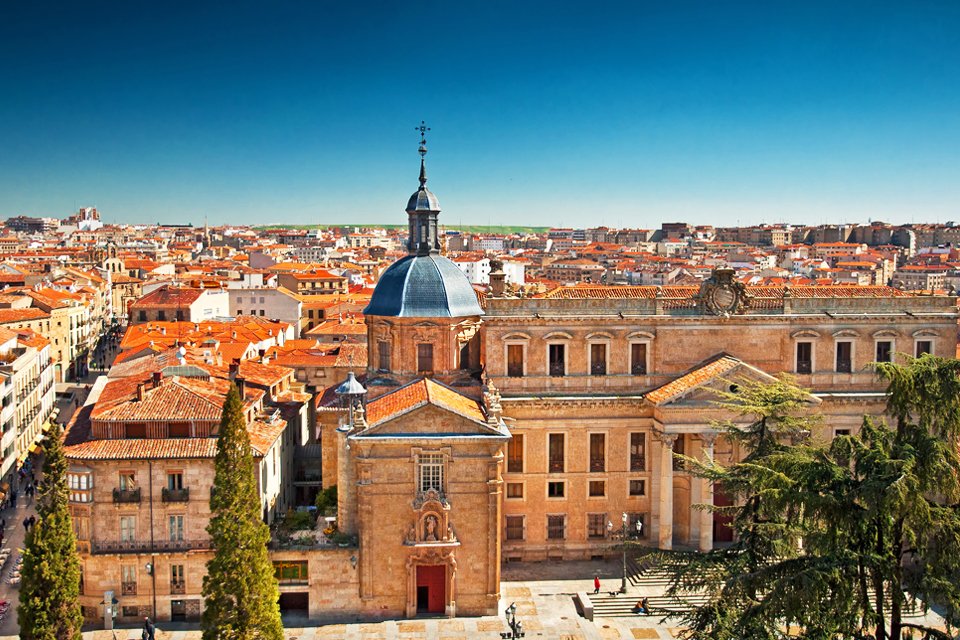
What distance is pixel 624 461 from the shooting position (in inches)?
1887

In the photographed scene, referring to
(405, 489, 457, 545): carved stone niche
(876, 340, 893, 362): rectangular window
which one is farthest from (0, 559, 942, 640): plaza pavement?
(876, 340, 893, 362): rectangular window

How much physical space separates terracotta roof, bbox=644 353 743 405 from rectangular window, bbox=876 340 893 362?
853cm

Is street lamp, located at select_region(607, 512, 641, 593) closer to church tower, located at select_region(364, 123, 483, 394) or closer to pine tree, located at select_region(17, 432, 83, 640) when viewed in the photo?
church tower, located at select_region(364, 123, 483, 394)

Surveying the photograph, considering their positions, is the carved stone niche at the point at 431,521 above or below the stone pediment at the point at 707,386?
below

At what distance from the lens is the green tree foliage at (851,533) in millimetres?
24953

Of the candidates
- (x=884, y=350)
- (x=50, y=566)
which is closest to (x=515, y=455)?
(x=884, y=350)

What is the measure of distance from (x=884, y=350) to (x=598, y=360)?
16193mm

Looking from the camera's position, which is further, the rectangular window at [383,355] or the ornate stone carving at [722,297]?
the ornate stone carving at [722,297]

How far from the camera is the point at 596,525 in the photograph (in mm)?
48312

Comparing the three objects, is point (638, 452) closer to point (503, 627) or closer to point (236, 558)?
point (503, 627)

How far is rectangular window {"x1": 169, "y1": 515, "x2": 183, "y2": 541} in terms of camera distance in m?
40.8

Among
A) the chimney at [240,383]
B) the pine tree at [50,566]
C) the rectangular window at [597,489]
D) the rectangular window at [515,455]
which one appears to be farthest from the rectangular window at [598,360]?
the pine tree at [50,566]

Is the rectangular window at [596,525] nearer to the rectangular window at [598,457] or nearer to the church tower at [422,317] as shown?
the rectangular window at [598,457]

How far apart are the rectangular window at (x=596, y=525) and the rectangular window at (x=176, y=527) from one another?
20960mm
